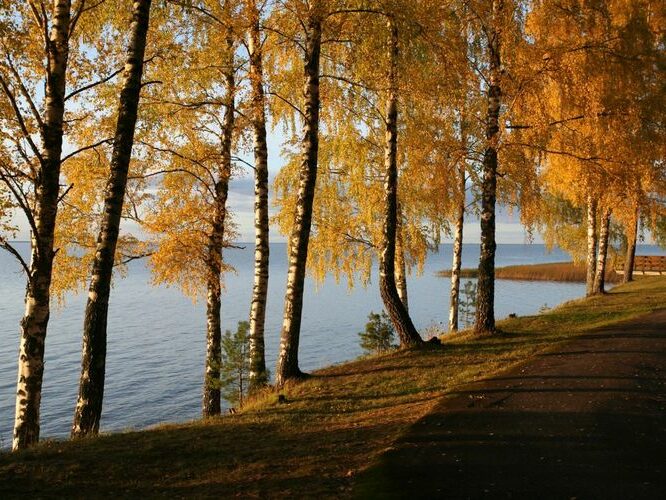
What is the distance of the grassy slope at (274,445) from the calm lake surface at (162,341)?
27.1ft

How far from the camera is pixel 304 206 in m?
11.0

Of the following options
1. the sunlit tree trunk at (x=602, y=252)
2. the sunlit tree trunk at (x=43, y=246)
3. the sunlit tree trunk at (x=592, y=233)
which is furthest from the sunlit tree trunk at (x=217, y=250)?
the sunlit tree trunk at (x=602, y=252)

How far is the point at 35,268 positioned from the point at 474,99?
11.0 metres

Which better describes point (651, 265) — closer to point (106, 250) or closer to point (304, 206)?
point (304, 206)

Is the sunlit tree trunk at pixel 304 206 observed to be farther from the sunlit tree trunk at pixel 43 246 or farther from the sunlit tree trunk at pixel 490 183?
the sunlit tree trunk at pixel 490 183

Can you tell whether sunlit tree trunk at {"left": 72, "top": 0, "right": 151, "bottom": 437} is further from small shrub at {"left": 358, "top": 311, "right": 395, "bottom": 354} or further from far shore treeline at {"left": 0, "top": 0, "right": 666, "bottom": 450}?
small shrub at {"left": 358, "top": 311, "right": 395, "bottom": 354}

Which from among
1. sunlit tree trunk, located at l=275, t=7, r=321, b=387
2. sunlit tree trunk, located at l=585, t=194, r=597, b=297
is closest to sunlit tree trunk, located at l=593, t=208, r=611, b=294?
sunlit tree trunk, located at l=585, t=194, r=597, b=297

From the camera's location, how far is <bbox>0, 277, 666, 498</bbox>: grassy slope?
575cm

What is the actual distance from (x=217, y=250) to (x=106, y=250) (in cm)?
488

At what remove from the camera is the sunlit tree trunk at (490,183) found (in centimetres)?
1343

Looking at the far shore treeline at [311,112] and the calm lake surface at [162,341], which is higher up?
the far shore treeline at [311,112]

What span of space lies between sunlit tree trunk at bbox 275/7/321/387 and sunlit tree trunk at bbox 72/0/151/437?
3.30 metres

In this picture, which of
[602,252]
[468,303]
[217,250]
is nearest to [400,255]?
[217,250]

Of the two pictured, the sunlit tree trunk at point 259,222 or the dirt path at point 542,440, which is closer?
the dirt path at point 542,440
